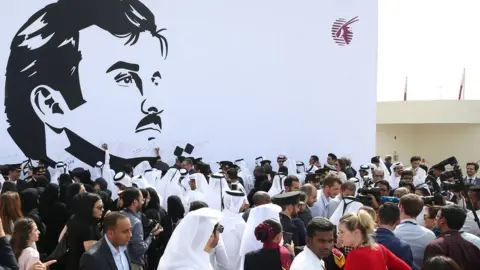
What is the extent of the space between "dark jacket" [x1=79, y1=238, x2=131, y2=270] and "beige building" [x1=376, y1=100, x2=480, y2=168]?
19.4m

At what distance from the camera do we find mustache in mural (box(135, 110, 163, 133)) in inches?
473

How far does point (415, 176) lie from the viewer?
1020 cm

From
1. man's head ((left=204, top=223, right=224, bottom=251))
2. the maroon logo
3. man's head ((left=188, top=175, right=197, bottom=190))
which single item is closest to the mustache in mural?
man's head ((left=188, top=175, right=197, bottom=190))

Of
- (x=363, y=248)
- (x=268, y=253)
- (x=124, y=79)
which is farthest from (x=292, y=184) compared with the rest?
(x=124, y=79)

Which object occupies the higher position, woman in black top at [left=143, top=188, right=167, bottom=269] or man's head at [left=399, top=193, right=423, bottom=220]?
man's head at [left=399, top=193, right=423, bottom=220]

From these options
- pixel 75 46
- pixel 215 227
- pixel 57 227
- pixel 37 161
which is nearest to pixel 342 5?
pixel 75 46

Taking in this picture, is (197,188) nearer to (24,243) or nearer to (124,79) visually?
(24,243)

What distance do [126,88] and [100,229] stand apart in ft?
24.1

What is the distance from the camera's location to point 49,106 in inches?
437

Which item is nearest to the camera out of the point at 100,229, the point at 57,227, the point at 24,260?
the point at 24,260

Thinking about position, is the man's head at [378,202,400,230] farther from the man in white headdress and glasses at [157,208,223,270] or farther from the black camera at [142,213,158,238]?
the black camera at [142,213,158,238]

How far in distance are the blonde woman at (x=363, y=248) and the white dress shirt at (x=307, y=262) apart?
0.22 metres

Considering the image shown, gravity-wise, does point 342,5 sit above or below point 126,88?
above

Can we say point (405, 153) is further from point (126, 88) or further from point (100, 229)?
point (100, 229)
